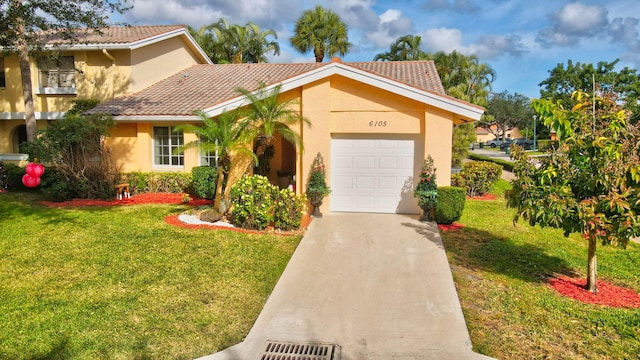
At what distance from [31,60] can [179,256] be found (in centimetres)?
1514

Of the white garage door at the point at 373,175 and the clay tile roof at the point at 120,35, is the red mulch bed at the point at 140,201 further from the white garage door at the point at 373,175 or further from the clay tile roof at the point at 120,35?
the clay tile roof at the point at 120,35

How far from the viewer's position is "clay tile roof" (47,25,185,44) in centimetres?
1783

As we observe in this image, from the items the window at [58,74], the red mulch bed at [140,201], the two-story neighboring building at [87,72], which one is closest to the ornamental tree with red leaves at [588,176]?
the red mulch bed at [140,201]

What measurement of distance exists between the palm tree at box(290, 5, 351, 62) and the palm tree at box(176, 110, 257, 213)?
65.5 ft

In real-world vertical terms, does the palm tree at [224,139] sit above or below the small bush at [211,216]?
above

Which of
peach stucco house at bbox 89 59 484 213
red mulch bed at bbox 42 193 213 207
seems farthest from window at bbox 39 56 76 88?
peach stucco house at bbox 89 59 484 213

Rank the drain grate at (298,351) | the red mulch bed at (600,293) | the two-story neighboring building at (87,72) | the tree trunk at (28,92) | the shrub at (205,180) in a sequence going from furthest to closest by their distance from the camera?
the two-story neighboring building at (87,72), the tree trunk at (28,92), the shrub at (205,180), the red mulch bed at (600,293), the drain grate at (298,351)

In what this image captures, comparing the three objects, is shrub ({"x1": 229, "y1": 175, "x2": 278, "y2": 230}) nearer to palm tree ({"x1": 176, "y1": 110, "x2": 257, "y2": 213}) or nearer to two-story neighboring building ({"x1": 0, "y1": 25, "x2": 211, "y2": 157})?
palm tree ({"x1": 176, "y1": 110, "x2": 257, "y2": 213})

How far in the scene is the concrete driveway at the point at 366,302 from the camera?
20.1ft

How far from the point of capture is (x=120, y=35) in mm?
19547

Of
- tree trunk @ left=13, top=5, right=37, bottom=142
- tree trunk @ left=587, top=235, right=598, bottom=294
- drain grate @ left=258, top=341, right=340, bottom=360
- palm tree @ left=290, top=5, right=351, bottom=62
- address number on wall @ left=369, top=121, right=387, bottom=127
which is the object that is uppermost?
palm tree @ left=290, top=5, right=351, bottom=62

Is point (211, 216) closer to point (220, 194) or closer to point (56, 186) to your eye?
point (220, 194)

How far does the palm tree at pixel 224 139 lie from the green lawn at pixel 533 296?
609 centimetres

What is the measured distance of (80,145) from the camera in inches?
578
